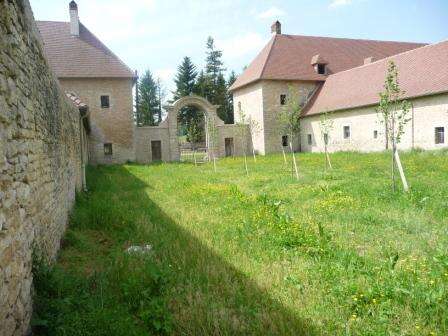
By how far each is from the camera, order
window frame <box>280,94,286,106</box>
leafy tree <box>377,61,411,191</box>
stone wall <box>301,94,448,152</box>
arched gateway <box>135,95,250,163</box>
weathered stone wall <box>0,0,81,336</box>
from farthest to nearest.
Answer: window frame <box>280,94,286,106</box> → arched gateway <box>135,95,250,163</box> → stone wall <box>301,94,448,152</box> → leafy tree <box>377,61,411,191</box> → weathered stone wall <box>0,0,81,336</box>

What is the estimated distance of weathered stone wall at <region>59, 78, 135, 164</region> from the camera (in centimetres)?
2906

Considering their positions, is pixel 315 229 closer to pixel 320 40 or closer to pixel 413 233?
pixel 413 233

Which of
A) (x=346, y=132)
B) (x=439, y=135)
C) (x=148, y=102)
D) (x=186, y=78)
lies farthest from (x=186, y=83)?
(x=439, y=135)

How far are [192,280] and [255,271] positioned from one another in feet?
2.60

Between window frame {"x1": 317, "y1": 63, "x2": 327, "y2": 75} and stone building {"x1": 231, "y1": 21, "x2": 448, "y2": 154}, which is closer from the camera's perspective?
stone building {"x1": 231, "y1": 21, "x2": 448, "y2": 154}

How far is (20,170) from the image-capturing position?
3.44 metres

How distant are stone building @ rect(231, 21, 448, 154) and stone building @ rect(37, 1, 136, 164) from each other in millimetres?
9069

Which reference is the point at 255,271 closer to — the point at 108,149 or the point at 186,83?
the point at 108,149

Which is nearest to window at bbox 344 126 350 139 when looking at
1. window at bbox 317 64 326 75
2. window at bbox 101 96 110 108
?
window at bbox 317 64 326 75

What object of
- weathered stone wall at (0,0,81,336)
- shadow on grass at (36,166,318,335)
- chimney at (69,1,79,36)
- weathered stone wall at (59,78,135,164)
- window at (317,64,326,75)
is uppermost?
chimney at (69,1,79,36)

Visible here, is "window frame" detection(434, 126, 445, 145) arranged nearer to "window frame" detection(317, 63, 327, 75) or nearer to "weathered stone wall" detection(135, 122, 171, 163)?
"window frame" detection(317, 63, 327, 75)

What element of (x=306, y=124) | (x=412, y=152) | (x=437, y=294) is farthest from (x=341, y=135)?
(x=437, y=294)

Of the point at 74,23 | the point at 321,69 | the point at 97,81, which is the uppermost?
the point at 74,23

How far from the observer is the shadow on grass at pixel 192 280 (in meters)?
3.56
